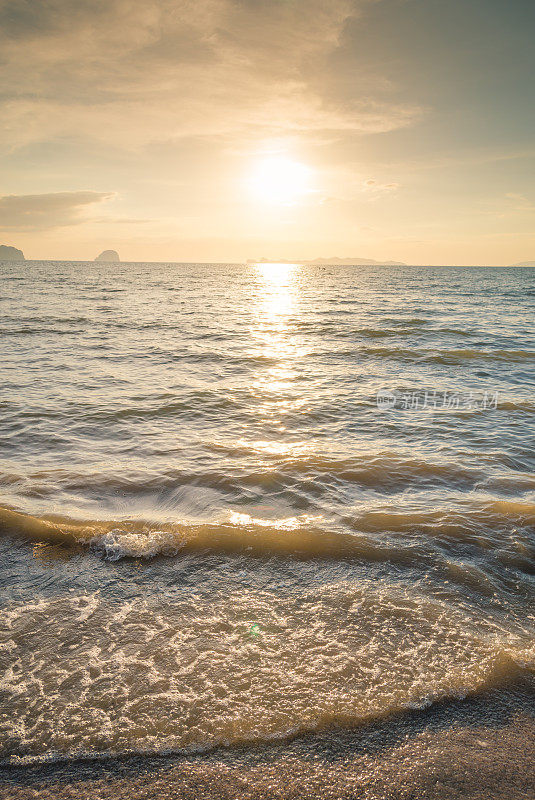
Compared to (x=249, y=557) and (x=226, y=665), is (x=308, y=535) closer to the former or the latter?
(x=249, y=557)

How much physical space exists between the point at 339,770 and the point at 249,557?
239 cm

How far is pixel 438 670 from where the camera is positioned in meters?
3.38

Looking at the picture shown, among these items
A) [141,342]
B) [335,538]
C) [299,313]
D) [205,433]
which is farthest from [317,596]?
[299,313]

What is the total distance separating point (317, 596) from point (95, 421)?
6.93 metres

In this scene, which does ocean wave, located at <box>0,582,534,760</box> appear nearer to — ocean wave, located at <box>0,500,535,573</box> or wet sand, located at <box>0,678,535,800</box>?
wet sand, located at <box>0,678,535,800</box>

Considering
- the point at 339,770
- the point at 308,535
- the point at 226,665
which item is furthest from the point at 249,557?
the point at 339,770

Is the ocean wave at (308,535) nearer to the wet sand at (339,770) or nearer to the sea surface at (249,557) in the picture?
the sea surface at (249,557)

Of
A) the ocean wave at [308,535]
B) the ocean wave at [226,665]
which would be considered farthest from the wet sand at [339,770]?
the ocean wave at [308,535]

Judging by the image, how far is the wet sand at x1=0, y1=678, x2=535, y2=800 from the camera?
2.51 m

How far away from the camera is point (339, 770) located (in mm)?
2641

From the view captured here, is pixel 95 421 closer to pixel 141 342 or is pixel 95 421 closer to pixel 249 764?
pixel 249 764

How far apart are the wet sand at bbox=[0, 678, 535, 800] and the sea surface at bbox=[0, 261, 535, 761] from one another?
0.11 metres

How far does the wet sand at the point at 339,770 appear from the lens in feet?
8.24

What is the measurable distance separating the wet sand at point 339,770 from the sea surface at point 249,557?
112 mm
